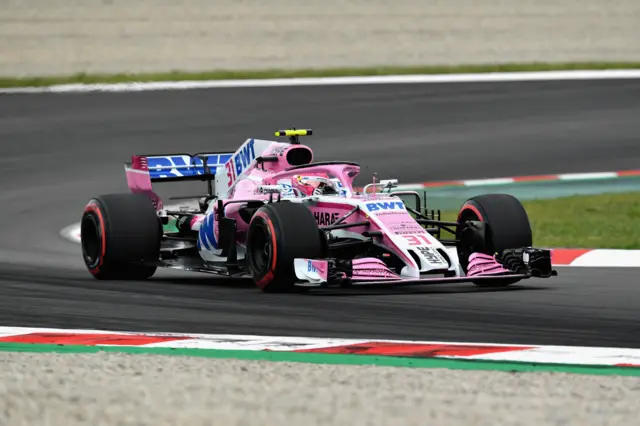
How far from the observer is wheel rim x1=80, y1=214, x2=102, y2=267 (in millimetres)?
12888

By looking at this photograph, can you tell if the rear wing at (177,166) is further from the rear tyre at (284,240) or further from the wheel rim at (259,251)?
the rear tyre at (284,240)

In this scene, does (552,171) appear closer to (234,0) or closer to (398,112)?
(398,112)

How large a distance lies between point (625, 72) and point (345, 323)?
20.4 metres

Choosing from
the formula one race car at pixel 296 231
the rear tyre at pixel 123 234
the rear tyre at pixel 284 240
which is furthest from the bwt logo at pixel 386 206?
the rear tyre at pixel 123 234

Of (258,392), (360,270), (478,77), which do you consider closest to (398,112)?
(478,77)

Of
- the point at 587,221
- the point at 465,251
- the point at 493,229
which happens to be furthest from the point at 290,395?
the point at 587,221

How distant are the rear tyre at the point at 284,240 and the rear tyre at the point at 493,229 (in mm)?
1430

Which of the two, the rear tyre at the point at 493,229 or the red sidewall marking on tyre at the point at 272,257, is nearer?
the red sidewall marking on tyre at the point at 272,257

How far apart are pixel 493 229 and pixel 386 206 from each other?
943mm

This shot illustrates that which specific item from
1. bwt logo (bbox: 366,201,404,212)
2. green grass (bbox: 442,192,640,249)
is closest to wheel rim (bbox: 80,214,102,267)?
bwt logo (bbox: 366,201,404,212)

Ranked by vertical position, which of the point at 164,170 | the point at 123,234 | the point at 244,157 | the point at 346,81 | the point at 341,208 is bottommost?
the point at 123,234

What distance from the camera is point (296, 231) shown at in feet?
35.9

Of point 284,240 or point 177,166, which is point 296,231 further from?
point 177,166

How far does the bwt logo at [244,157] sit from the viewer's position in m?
12.7
